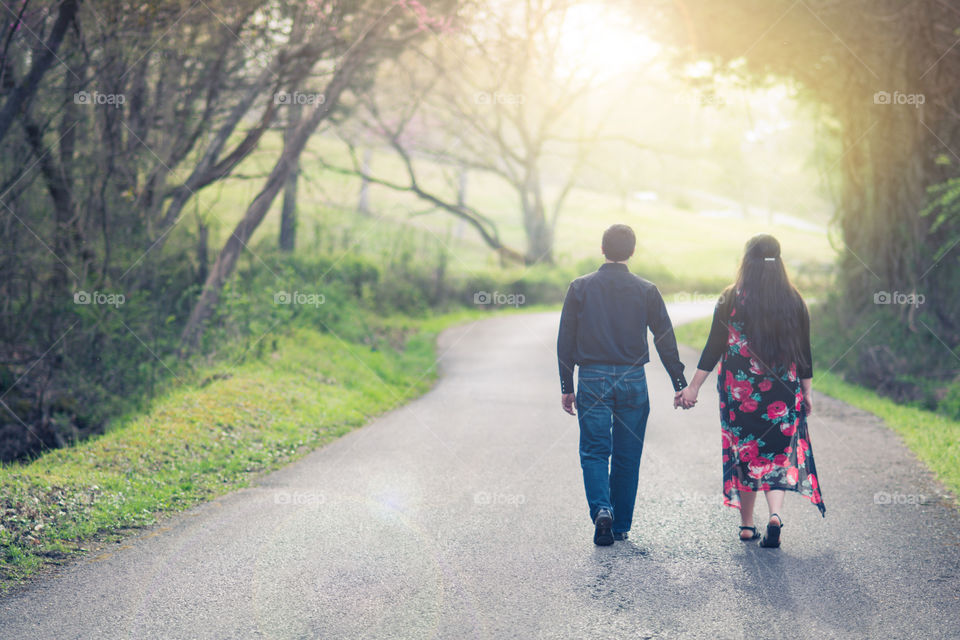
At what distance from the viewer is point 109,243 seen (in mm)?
10641

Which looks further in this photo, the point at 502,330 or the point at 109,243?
the point at 502,330

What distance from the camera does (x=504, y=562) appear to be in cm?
505

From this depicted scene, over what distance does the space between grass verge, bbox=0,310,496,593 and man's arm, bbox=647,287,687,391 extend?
358cm

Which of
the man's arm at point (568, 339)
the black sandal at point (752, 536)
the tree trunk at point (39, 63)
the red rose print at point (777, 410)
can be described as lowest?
the black sandal at point (752, 536)

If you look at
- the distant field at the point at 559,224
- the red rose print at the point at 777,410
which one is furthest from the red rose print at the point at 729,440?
the distant field at the point at 559,224

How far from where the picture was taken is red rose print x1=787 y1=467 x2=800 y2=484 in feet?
18.4

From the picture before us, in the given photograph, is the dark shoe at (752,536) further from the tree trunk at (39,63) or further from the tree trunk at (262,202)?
the tree trunk at (262,202)

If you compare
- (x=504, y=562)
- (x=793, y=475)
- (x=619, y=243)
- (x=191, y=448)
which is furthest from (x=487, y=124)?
(x=504, y=562)

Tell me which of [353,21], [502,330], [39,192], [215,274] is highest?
[353,21]

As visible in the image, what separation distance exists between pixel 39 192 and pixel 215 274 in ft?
8.30

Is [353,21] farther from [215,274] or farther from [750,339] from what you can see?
[750,339]

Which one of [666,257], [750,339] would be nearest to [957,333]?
[750,339]

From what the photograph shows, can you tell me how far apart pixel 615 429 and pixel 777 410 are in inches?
42.0

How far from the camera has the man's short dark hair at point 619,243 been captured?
566 cm
